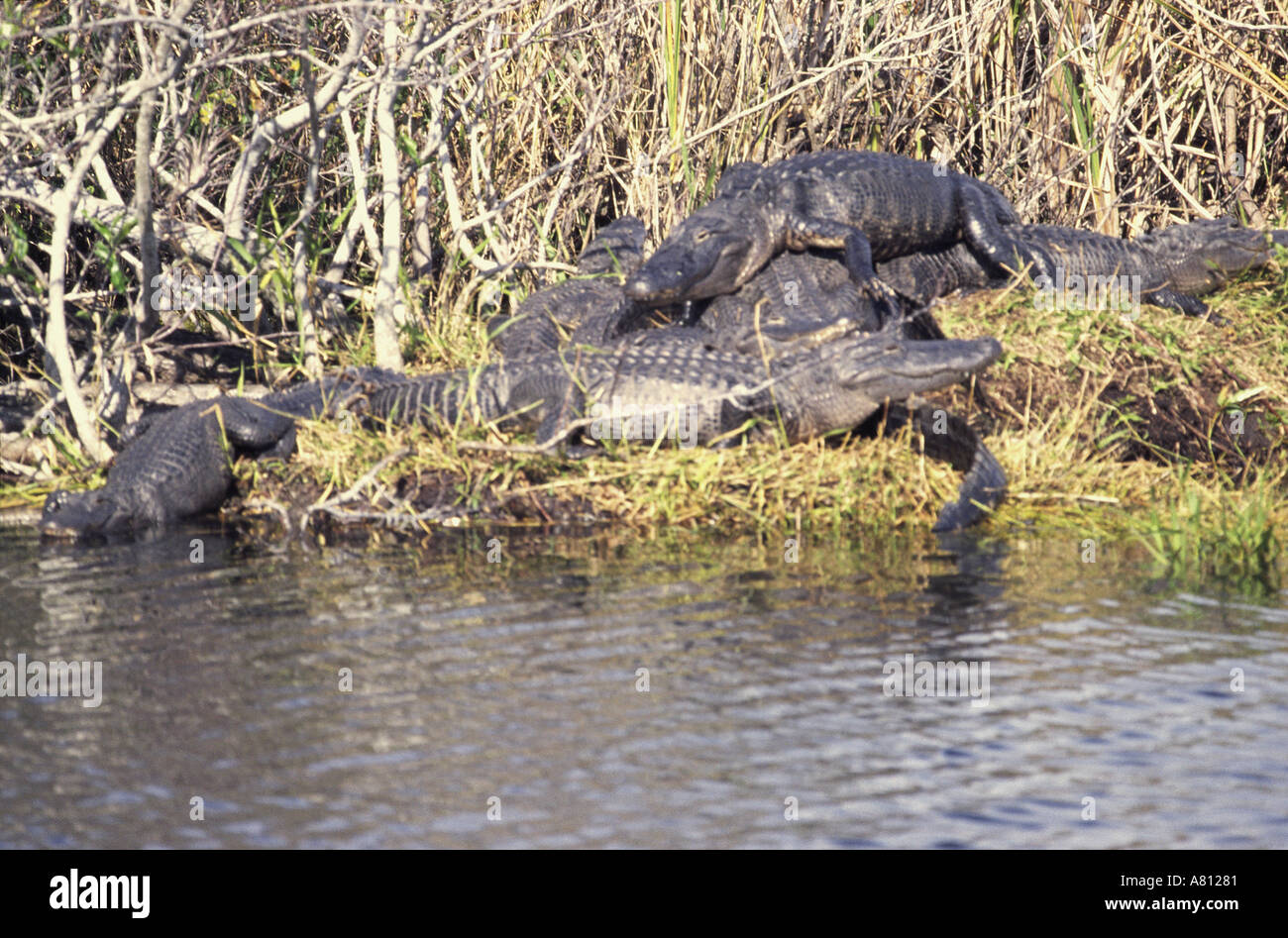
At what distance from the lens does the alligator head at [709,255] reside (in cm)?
633

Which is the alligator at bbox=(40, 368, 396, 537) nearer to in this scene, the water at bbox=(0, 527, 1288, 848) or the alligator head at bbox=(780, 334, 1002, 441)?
the water at bbox=(0, 527, 1288, 848)

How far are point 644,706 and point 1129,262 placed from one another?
468 centimetres

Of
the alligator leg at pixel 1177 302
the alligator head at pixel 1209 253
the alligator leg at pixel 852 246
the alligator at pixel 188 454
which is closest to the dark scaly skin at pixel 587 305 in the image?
the alligator at pixel 188 454

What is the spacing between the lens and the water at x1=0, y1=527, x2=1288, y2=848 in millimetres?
2920

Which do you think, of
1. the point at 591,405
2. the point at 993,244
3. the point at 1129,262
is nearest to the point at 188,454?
the point at 591,405

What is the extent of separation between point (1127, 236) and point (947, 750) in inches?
Answer: 225

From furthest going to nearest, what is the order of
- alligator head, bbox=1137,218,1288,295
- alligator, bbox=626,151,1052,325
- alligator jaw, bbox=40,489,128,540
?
1. alligator head, bbox=1137,218,1288,295
2. alligator, bbox=626,151,1052,325
3. alligator jaw, bbox=40,489,128,540

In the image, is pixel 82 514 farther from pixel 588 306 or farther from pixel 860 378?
pixel 860 378

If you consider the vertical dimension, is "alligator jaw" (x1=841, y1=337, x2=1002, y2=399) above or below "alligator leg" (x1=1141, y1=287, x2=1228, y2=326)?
below

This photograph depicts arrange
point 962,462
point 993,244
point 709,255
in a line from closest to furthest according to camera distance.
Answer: point 962,462
point 709,255
point 993,244

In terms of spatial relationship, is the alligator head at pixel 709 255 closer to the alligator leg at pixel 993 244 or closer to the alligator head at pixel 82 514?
the alligator leg at pixel 993 244

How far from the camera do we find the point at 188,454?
5.71 m

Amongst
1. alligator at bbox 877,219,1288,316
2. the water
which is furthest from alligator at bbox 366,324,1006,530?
alligator at bbox 877,219,1288,316

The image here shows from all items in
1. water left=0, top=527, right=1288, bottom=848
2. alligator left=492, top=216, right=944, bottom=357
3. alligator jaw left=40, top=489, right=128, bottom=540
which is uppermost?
alligator left=492, top=216, right=944, bottom=357
